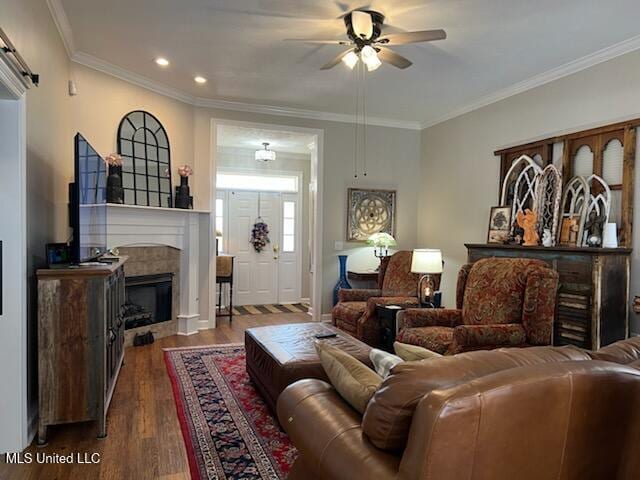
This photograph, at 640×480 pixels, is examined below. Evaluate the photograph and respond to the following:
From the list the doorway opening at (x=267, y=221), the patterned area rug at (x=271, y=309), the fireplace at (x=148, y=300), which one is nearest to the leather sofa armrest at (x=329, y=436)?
the fireplace at (x=148, y=300)

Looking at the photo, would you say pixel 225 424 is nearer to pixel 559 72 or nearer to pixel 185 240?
pixel 185 240

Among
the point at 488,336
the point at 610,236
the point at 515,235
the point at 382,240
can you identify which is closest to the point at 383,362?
the point at 488,336

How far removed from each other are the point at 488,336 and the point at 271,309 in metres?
4.49

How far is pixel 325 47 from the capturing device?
3.74 m

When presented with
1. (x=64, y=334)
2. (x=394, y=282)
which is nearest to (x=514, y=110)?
(x=394, y=282)

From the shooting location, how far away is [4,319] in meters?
2.34

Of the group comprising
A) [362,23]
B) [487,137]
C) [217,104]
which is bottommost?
[487,137]

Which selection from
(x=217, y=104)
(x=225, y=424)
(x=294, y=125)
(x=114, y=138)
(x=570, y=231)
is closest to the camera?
(x=225, y=424)

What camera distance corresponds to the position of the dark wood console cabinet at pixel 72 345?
2479 mm

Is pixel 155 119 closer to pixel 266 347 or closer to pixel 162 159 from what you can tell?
pixel 162 159

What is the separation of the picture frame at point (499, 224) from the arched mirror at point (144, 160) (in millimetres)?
3696

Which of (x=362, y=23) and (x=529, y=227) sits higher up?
(x=362, y=23)

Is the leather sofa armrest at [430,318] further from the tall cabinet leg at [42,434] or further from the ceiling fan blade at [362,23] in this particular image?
the tall cabinet leg at [42,434]

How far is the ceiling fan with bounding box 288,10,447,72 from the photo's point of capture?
2.97 meters
